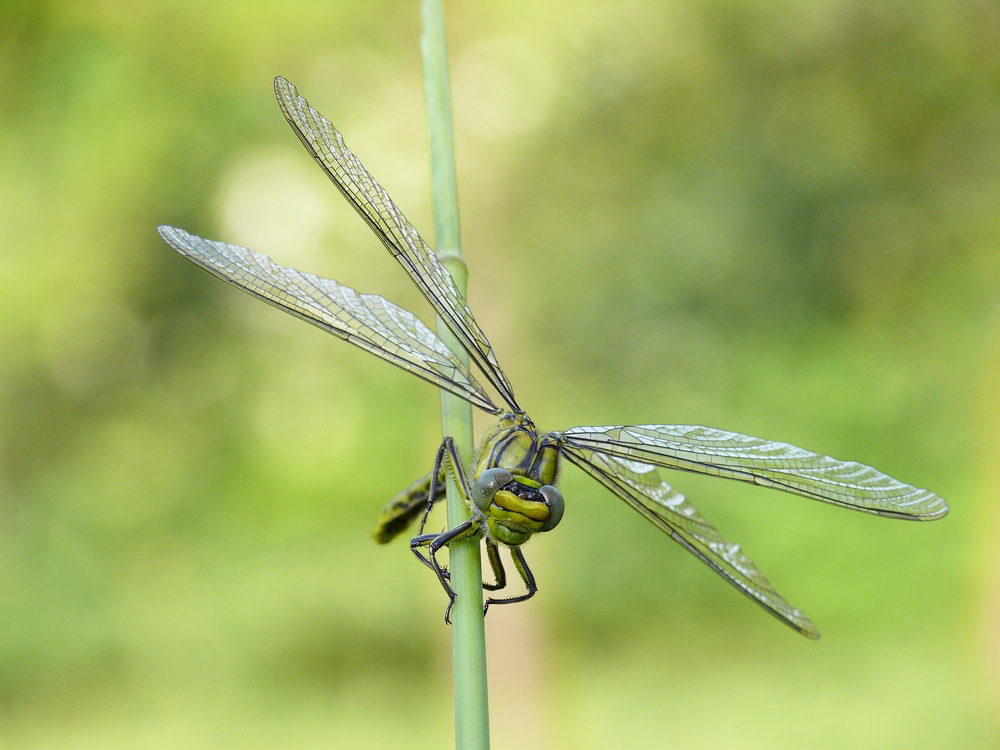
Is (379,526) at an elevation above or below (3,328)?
below

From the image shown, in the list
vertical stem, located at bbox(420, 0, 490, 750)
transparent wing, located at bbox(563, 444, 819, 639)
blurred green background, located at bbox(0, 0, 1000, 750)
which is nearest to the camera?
vertical stem, located at bbox(420, 0, 490, 750)

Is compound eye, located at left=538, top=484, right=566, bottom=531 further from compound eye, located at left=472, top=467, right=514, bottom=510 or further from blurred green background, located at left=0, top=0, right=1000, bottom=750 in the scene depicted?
blurred green background, located at left=0, top=0, right=1000, bottom=750

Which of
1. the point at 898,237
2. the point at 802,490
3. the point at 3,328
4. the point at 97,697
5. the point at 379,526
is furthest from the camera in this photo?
the point at 898,237

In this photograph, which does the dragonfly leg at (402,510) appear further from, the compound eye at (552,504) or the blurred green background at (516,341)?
the blurred green background at (516,341)

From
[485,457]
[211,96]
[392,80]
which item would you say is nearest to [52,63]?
[211,96]

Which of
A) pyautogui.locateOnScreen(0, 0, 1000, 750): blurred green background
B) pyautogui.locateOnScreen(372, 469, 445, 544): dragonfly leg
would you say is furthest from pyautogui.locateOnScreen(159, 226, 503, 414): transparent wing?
pyautogui.locateOnScreen(0, 0, 1000, 750): blurred green background

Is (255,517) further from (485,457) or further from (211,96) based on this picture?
(485,457)
